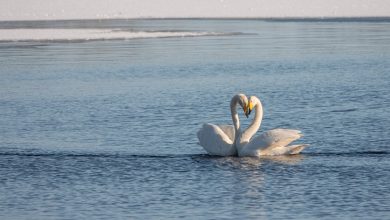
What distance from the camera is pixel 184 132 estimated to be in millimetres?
13414

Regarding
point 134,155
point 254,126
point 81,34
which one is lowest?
point 134,155

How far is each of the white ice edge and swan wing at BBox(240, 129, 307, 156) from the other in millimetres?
22766

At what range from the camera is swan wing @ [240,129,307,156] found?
37.7 ft

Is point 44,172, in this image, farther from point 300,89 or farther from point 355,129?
point 300,89

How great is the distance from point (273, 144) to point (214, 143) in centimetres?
76

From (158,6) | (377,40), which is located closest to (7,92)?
(377,40)

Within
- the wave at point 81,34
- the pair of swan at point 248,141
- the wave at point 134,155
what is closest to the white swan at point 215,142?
the pair of swan at point 248,141

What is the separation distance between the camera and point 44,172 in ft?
35.7

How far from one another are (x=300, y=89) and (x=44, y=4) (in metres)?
47.3

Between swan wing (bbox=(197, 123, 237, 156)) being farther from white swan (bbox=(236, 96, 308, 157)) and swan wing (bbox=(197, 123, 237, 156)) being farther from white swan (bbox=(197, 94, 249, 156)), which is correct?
white swan (bbox=(236, 96, 308, 157))

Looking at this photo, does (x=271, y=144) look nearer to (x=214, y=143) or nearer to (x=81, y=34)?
(x=214, y=143)

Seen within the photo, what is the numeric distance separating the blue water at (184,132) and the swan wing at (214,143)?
0.15 m

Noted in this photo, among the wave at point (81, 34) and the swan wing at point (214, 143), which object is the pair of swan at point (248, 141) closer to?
the swan wing at point (214, 143)

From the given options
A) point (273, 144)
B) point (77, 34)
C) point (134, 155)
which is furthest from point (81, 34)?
point (273, 144)
